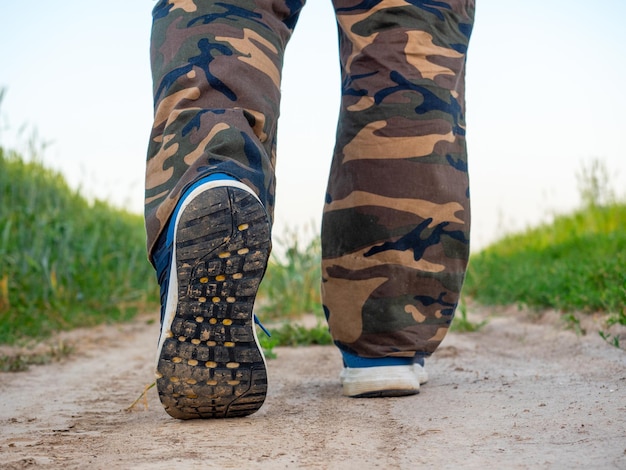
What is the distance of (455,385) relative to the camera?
5.88ft

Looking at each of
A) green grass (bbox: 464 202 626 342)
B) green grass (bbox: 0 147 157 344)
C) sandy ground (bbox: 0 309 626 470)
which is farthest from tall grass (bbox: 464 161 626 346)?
green grass (bbox: 0 147 157 344)

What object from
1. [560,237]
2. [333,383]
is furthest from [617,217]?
[333,383]

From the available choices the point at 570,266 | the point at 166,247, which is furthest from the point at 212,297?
the point at 570,266

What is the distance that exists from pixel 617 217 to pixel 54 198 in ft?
14.3

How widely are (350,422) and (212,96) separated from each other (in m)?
0.65

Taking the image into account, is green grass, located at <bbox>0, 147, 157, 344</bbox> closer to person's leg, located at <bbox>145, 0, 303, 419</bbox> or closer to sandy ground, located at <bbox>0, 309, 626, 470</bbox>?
sandy ground, located at <bbox>0, 309, 626, 470</bbox>

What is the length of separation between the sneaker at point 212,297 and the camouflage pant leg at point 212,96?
0.24 feet

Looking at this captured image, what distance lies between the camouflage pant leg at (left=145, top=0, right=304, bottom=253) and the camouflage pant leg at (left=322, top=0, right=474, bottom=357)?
27cm

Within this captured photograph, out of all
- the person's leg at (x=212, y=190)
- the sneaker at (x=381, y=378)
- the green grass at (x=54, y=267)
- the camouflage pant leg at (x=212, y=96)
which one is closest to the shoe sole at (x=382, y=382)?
the sneaker at (x=381, y=378)

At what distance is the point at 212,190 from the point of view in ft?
4.10

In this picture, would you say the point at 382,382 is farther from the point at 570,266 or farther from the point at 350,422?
the point at 570,266

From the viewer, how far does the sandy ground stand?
1.07m

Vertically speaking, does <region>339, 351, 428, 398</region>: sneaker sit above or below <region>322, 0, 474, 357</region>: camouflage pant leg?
below

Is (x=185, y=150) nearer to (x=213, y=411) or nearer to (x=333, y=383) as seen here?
(x=213, y=411)
